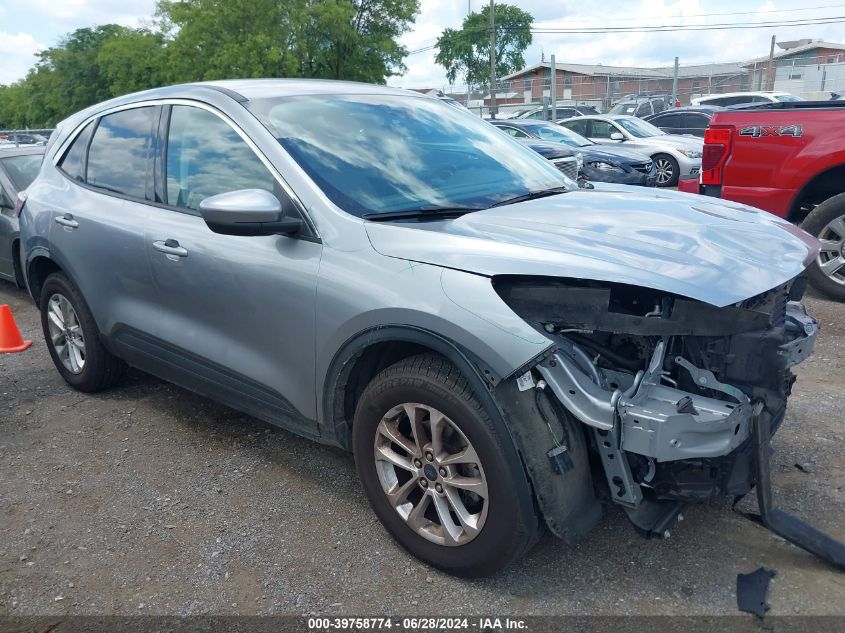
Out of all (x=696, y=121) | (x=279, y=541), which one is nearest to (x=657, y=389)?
(x=279, y=541)

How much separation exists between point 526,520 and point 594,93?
43.0m

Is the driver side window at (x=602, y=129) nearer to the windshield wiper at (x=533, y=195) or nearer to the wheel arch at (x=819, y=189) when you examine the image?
the wheel arch at (x=819, y=189)

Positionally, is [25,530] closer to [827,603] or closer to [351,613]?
[351,613]

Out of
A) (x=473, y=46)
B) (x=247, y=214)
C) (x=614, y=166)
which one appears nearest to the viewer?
(x=247, y=214)

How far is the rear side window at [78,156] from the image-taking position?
4465 millimetres

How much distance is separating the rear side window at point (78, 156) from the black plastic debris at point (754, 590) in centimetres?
404

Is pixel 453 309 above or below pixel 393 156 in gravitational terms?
below

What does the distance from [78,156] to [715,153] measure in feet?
16.4

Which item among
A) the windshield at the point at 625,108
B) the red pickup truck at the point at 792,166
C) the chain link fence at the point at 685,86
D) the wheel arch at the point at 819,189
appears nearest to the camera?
the red pickup truck at the point at 792,166

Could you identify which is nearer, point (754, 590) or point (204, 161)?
point (754, 590)

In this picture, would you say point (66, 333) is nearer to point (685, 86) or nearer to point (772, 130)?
point (772, 130)

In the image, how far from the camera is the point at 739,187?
6277 millimetres

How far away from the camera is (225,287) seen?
3297 millimetres

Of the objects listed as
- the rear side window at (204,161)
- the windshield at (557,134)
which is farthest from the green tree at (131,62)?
the rear side window at (204,161)
